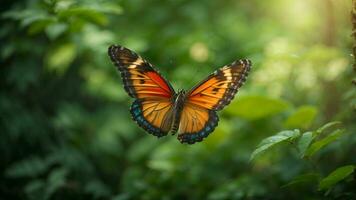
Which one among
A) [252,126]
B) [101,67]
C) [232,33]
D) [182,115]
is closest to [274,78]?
[252,126]

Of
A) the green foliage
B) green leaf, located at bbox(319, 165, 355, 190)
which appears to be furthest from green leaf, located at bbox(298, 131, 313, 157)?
green leaf, located at bbox(319, 165, 355, 190)

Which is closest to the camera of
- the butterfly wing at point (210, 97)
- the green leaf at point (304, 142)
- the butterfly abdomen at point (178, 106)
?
the green leaf at point (304, 142)

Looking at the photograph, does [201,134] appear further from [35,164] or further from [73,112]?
[73,112]

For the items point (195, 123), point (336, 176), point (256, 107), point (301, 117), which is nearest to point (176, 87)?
point (256, 107)

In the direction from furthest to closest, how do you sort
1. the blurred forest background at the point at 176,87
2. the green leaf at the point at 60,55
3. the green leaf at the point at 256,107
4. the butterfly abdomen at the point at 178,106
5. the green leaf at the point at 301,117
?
the green leaf at the point at 60,55, the blurred forest background at the point at 176,87, the green leaf at the point at 256,107, the green leaf at the point at 301,117, the butterfly abdomen at the point at 178,106

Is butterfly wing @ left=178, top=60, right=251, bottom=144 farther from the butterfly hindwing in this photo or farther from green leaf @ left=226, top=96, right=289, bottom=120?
green leaf @ left=226, top=96, right=289, bottom=120

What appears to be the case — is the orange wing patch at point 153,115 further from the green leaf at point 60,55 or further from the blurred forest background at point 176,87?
the green leaf at point 60,55

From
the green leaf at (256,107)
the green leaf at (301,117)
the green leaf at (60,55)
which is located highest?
the green leaf at (60,55)

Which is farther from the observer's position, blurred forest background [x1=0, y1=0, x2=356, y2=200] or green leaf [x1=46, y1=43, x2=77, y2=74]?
green leaf [x1=46, y1=43, x2=77, y2=74]

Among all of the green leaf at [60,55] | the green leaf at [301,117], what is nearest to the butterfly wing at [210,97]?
the green leaf at [301,117]
